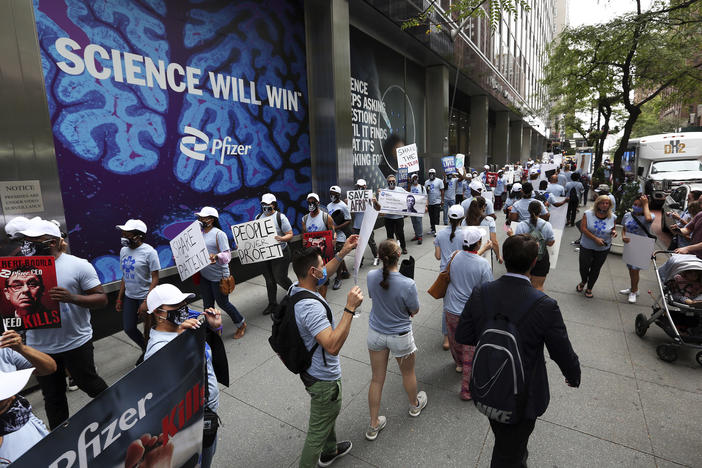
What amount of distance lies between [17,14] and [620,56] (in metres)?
12.2

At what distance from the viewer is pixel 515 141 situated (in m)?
42.3

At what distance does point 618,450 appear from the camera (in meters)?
3.13

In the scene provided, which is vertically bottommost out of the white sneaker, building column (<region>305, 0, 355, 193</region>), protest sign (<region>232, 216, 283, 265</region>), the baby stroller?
the white sneaker

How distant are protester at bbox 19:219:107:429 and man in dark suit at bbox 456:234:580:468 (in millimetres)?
3406

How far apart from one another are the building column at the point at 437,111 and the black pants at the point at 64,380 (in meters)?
16.0

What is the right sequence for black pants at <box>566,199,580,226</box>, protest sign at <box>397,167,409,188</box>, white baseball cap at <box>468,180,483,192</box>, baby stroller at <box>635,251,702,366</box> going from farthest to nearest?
protest sign at <box>397,167,409,188</box>
black pants at <box>566,199,580,226</box>
white baseball cap at <box>468,180,483,192</box>
baby stroller at <box>635,251,702,366</box>

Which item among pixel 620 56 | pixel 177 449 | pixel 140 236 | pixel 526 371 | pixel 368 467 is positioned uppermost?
pixel 620 56

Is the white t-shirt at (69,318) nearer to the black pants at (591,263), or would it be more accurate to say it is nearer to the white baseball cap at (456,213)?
the white baseball cap at (456,213)

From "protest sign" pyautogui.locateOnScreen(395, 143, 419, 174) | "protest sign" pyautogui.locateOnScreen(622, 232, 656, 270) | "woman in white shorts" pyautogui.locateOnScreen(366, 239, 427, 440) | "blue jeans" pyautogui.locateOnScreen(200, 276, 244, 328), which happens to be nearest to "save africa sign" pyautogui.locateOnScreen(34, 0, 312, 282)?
"blue jeans" pyautogui.locateOnScreen(200, 276, 244, 328)

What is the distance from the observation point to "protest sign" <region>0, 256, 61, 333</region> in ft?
10.2

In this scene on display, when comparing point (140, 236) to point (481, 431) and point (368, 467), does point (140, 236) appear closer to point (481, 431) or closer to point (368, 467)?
point (368, 467)

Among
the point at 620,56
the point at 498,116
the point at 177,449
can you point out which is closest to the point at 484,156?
the point at 498,116

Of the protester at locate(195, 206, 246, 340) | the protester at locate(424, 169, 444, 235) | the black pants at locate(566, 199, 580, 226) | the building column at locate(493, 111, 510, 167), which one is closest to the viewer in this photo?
the protester at locate(195, 206, 246, 340)

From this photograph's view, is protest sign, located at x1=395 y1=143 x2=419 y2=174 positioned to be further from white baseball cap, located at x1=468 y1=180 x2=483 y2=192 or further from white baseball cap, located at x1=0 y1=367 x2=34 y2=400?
white baseball cap, located at x1=0 y1=367 x2=34 y2=400
